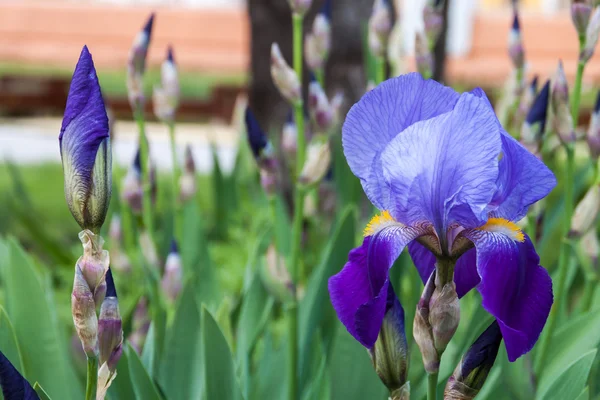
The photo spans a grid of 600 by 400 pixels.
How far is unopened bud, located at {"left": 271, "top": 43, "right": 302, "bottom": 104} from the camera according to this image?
1232 mm

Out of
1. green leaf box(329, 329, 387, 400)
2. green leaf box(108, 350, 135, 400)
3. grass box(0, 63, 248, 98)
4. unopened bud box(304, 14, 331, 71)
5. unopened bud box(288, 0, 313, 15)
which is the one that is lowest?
grass box(0, 63, 248, 98)

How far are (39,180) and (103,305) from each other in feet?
14.3

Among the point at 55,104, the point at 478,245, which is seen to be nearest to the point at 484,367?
the point at 478,245

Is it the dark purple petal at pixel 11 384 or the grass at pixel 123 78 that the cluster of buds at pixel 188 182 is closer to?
the dark purple petal at pixel 11 384

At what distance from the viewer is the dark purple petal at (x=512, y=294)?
0.66 meters

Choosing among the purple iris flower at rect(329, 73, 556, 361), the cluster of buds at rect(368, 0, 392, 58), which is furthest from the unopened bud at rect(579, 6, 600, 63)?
the purple iris flower at rect(329, 73, 556, 361)

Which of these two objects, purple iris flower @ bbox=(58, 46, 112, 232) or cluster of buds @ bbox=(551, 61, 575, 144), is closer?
purple iris flower @ bbox=(58, 46, 112, 232)

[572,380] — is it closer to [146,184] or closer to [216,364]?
[216,364]

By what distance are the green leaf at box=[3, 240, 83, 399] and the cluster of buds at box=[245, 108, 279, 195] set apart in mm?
405

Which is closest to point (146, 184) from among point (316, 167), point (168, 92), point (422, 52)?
point (168, 92)

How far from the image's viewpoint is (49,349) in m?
1.10

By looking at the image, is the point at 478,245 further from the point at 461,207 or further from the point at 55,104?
the point at 55,104

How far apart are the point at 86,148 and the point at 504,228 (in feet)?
1.29

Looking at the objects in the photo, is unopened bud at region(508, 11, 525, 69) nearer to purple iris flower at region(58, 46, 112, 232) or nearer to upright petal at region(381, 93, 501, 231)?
upright petal at region(381, 93, 501, 231)
